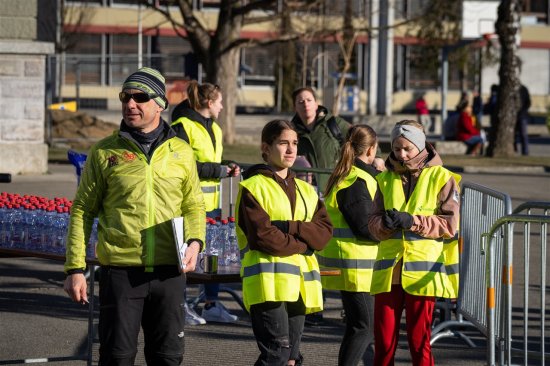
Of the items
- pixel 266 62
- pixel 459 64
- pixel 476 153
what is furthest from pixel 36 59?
pixel 266 62

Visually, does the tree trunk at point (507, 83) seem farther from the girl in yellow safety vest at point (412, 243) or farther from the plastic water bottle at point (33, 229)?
the girl in yellow safety vest at point (412, 243)

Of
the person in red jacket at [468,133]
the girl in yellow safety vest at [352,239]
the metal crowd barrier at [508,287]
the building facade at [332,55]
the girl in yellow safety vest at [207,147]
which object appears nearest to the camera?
the metal crowd barrier at [508,287]

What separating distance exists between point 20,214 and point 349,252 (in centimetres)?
240

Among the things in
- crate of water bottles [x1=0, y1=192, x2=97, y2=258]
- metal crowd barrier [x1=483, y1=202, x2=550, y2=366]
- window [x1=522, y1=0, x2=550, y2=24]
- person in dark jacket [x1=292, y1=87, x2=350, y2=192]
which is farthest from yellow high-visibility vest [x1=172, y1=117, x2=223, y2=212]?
window [x1=522, y1=0, x2=550, y2=24]

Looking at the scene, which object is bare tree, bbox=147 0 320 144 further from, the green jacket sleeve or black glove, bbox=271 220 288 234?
the green jacket sleeve

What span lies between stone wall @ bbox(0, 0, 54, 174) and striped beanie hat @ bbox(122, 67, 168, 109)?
15.6 m

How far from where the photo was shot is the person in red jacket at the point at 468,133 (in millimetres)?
30984

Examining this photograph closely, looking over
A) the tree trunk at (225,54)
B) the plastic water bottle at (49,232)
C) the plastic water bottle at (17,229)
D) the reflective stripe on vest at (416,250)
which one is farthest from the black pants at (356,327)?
the tree trunk at (225,54)

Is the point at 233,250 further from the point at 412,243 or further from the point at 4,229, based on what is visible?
the point at 4,229

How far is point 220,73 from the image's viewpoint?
107 feet

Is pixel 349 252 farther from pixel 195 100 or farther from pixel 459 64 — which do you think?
pixel 459 64

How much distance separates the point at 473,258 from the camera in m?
9.23

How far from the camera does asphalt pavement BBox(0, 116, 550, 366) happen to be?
8875 millimetres

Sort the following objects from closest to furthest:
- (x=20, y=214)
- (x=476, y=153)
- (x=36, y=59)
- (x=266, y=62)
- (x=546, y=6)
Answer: (x=20, y=214) < (x=36, y=59) < (x=476, y=153) < (x=266, y=62) < (x=546, y=6)
